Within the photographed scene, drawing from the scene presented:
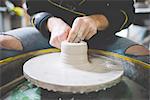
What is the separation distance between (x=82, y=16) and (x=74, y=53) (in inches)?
13.9

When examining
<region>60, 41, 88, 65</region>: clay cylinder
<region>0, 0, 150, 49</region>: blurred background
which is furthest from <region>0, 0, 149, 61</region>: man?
<region>0, 0, 150, 49</region>: blurred background

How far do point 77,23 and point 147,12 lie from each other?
2.10 metres

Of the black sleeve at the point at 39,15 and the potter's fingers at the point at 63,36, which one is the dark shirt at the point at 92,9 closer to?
the black sleeve at the point at 39,15

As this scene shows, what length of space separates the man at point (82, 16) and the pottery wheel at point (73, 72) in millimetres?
162

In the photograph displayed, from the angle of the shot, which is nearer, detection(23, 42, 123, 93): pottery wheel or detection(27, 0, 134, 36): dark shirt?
detection(23, 42, 123, 93): pottery wheel

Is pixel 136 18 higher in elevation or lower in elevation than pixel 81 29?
lower

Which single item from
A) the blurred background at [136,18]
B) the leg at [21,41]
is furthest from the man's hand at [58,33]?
the blurred background at [136,18]

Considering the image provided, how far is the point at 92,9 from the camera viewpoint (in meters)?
1.04

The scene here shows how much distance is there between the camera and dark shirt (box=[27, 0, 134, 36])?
100 cm

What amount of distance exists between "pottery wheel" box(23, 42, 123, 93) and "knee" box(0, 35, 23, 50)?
0.47ft

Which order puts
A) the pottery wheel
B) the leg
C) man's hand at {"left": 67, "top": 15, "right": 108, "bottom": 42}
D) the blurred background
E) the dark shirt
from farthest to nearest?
1. the blurred background
2. the dark shirt
3. the leg
4. man's hand at {"left": 67, "top": 15, "right": 108, "bottom": 42}
5. the pottery wheel

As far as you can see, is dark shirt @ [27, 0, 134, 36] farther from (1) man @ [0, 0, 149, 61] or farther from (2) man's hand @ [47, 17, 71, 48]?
(2) man's hand @ [47, 17, 71, 48]

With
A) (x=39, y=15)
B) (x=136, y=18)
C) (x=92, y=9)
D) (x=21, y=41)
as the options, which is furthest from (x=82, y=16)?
(x=136, y=18)

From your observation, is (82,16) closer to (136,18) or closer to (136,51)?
(136,51)
